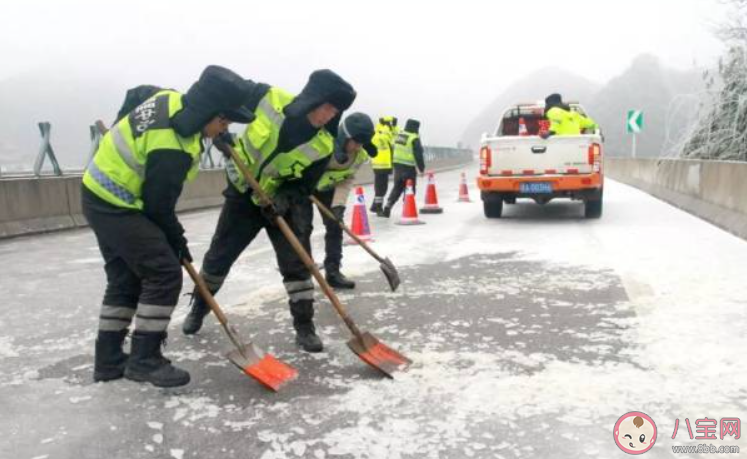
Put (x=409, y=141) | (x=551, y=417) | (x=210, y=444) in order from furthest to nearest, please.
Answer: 1. (x=409, y=141)
2. (x=551, y=417)
3. (x=210, y=444)

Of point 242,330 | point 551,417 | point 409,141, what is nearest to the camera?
point 551,417

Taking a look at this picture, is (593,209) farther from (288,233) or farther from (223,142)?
(223,142)

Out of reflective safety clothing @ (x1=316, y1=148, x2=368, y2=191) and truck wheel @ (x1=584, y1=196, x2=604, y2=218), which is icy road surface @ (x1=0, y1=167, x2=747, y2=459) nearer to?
reflective safety clothing @ (x1=316, y1=148, x2=368, y2=191)

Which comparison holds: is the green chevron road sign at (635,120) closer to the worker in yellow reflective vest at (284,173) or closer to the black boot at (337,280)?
the black boot at (337,280)

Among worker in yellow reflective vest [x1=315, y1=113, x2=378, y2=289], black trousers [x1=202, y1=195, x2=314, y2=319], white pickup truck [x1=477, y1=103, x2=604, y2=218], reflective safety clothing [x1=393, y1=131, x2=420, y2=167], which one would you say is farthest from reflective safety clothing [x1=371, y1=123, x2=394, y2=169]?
black trousers [x1=202, y1=195, x2=314, y2=319]

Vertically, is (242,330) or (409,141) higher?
(409,141)

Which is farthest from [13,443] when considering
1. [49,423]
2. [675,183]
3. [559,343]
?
[675,183]

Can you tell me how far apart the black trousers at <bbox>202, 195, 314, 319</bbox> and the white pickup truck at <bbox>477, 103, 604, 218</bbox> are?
6304mm

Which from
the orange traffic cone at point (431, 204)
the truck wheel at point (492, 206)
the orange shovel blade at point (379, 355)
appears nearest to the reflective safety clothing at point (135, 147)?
the orange shovel blade at point (379, 355)

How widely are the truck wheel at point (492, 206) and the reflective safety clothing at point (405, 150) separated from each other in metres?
1.69

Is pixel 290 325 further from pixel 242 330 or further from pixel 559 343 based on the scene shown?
pixel 559 343

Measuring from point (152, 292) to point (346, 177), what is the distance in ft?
9.56

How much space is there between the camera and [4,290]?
18.8 ft

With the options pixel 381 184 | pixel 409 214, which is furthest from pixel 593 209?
pixel 381 184
